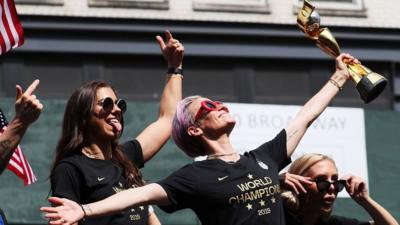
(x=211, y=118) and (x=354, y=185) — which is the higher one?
(x=211, y=118)

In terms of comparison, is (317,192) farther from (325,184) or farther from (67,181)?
(67,181)

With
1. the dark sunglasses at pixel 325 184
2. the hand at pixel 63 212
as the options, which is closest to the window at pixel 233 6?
the dark sunglasses at pixel 325 184

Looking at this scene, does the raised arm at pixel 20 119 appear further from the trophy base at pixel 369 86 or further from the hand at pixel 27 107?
the trophy base at pixel 369 86

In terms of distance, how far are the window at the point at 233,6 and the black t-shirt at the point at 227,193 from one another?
919 centimetres

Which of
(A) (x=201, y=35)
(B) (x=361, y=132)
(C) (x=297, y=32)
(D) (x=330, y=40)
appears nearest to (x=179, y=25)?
(A) (x=201, y=35)

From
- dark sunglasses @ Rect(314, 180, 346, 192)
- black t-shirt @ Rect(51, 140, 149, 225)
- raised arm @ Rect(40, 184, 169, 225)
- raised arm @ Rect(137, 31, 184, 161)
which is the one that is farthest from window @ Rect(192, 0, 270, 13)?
raised arm @ Rect(40, 184, 169, 225)

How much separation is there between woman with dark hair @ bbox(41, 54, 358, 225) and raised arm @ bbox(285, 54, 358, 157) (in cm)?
6

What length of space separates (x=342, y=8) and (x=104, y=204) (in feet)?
33.8

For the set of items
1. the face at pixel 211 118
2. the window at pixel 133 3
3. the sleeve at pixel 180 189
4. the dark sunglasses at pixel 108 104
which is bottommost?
the window at pixel 133 3

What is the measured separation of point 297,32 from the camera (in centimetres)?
1527

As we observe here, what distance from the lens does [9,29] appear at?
8719mm

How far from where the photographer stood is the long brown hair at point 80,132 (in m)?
6.57

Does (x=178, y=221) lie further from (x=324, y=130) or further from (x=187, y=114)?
(x=187, y=114)

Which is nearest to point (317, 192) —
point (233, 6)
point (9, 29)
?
point (9, 29)
